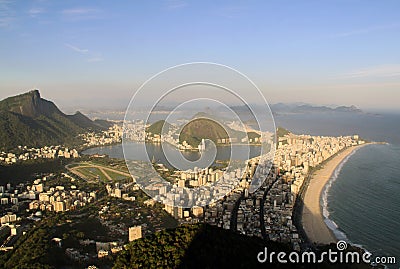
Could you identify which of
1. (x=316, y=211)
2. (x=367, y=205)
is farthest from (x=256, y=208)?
(x=367, y=205)

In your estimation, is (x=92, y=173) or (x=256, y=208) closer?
(x=256, y=208)

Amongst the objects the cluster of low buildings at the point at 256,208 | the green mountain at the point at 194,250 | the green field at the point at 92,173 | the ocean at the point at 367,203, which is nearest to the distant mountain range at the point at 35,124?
the green field at the point at 92,173

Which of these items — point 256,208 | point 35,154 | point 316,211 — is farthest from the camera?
point 35,154

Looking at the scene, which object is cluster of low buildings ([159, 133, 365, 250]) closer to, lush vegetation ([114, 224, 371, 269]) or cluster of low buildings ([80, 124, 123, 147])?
lush vegetation ([114, 224, 371, 269])

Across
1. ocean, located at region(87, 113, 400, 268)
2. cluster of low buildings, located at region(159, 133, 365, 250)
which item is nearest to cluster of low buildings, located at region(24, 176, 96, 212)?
cluster of low buildings, located at region(159, 133, 365, 250)

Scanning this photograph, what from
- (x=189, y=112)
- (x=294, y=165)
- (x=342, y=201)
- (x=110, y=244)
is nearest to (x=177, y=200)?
(x=110, y=244)

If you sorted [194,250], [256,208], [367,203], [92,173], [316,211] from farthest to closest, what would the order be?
[92,173]
[367,203]
[316,211]
[256,208]
[194,250]

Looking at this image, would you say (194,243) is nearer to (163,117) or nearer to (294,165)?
(163,117)

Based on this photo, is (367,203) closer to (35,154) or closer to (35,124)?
(35,154)
